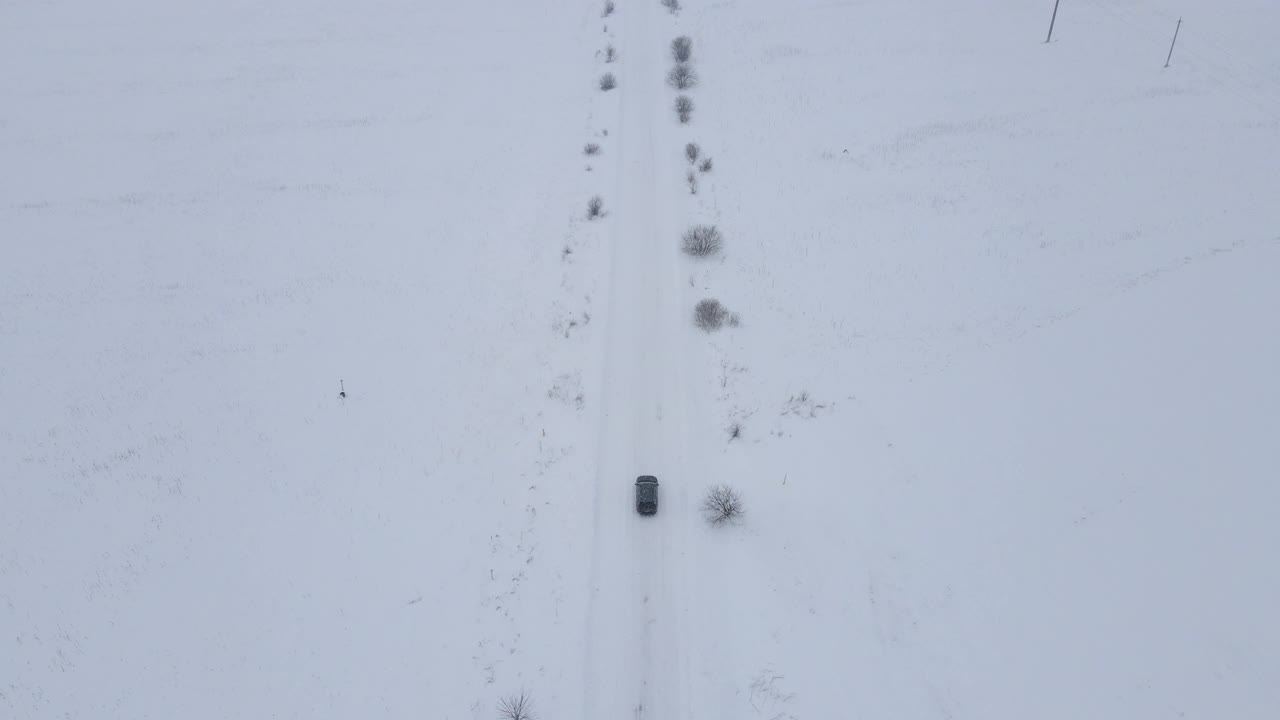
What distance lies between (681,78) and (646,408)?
22315mm

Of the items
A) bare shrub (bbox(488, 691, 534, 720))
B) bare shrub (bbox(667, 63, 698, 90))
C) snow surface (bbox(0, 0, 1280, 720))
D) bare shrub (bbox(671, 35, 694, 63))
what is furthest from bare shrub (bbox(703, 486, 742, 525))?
bare shrub (bbox(671, 35, 694, 63))

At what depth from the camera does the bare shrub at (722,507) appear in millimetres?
12695

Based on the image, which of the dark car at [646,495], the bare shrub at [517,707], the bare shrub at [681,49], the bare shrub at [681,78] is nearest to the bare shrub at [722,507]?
the dark car at [646,495]

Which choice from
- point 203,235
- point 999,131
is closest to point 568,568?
point 203,235

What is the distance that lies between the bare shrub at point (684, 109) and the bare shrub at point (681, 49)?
585 cm

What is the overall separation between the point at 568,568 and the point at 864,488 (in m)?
5.91

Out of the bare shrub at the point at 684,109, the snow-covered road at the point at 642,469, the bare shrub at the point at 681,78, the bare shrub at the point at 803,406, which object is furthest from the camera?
the bare shrub at the point at 681,78

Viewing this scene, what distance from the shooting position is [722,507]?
41.7ft

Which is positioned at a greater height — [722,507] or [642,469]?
[642,469]

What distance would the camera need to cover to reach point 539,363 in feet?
55.1

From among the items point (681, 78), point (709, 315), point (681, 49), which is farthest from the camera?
point (681, 49)

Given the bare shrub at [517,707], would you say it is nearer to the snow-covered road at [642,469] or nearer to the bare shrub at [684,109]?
the snow-covered road at [642,469]

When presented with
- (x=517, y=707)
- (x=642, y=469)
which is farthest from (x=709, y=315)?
(x=517, y=707)

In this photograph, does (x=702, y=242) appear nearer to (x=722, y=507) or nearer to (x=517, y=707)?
(x=722, y=507)
